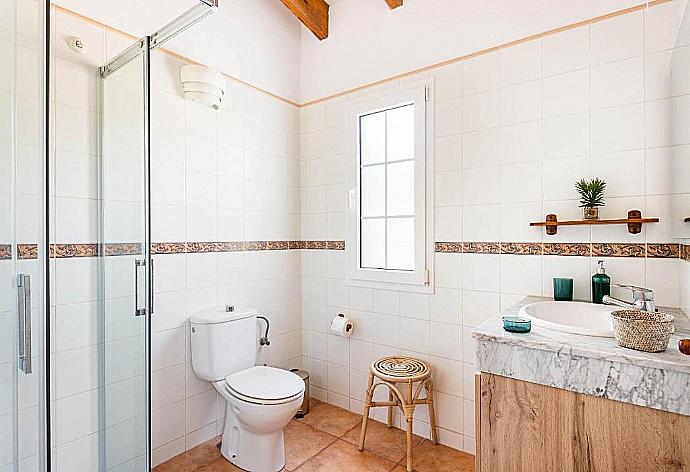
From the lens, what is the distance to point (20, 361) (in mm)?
1060

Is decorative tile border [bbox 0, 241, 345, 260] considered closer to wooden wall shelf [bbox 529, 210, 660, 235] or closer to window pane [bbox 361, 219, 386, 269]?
window pane [bbox 361, 219, 386, 269]

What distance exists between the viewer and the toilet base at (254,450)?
6.81 ft

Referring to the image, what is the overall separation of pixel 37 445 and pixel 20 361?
0.26 metres

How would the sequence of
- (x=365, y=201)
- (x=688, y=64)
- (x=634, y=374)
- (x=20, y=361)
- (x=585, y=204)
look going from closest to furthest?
(x=20, y=361) < (x=634, y=374) < (x=688, y=64) < (x=585, y=204) < (x=365, y=201)

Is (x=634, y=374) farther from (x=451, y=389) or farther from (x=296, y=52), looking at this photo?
(x=296, y=52)

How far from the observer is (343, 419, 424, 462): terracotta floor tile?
228 centimetres

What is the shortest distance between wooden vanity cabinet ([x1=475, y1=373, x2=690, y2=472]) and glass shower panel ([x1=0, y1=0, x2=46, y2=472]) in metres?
1.42

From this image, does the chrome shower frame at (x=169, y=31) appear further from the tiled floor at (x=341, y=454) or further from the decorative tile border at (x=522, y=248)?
the tiled floor at (x=341, y=454)

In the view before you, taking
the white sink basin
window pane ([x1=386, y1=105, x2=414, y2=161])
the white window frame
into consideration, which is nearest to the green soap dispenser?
the white sink basin

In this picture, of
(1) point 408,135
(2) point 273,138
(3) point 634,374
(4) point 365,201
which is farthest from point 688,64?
(2) point 273,138

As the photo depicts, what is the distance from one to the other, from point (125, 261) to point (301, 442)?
4.83 feet

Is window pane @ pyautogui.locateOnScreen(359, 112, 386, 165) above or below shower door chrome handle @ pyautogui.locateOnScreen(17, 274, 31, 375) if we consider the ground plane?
above

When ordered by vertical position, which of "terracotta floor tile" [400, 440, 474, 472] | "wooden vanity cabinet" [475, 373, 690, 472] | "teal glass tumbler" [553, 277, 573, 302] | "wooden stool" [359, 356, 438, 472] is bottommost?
"terracotta floor tile" [400, 440, 474, 472]

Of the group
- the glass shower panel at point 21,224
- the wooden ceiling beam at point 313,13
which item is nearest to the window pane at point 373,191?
the wooden ceiling beam at point 313,13
